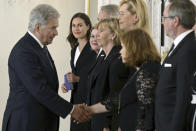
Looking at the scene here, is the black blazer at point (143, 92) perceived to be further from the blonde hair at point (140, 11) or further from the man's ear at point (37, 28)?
the man's ear at point (37, 28)

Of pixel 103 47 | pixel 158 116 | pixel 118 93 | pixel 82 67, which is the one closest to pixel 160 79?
pixel 158 116

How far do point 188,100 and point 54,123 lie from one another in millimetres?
1399

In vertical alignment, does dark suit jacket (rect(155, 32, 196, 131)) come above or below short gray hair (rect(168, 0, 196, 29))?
below

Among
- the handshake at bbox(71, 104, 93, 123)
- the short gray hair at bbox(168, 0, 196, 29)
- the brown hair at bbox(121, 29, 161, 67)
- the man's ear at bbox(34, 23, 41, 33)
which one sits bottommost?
the handshake at bbox(71, 104, 93, 123)

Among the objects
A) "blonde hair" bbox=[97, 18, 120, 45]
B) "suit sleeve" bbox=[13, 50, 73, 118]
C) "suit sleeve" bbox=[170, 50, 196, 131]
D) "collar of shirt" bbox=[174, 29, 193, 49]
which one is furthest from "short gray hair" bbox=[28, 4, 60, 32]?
"suit sleeve" bbox=[170, 50, 196, 131]

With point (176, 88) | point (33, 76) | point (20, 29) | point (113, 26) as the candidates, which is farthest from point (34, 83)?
point (20, 29)

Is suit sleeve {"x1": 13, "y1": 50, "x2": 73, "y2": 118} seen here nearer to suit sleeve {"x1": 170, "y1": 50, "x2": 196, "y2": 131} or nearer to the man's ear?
the man's ear

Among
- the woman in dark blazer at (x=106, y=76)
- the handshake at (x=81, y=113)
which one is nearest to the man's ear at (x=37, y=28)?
the woman in dark blazer at (x=106, y=76)

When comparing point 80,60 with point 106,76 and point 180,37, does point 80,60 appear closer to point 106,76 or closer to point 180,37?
point 106,76

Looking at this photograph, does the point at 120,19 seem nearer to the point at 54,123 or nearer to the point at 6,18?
the point at 54,123

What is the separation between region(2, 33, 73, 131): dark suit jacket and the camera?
3.78 meters

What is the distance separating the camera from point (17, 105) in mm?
3793

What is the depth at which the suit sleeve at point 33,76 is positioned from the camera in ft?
12.3

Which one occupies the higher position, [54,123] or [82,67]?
[82,67]
